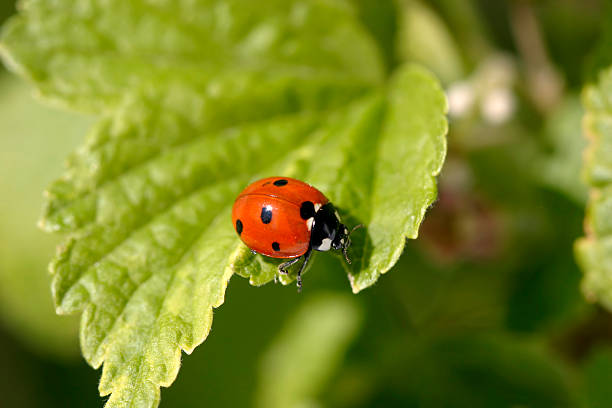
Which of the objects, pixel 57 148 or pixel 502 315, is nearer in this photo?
pixel 502 315

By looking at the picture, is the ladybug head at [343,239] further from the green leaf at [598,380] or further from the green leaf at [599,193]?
the green leaf at [598,380]

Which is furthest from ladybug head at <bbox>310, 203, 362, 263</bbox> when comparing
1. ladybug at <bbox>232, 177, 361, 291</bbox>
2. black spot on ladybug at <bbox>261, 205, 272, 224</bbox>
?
black spot on ladybug at <bbox>261, 205, 272, 224</bbox>

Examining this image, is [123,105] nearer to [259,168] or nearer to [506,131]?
[259,168]

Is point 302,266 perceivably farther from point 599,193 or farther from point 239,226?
point 599,193

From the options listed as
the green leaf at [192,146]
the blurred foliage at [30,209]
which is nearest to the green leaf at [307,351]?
the blurred foliage at [30,209]

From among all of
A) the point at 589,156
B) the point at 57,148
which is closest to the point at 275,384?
the point at 57,148

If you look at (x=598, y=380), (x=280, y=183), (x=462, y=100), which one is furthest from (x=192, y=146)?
(x=598, y=380)
